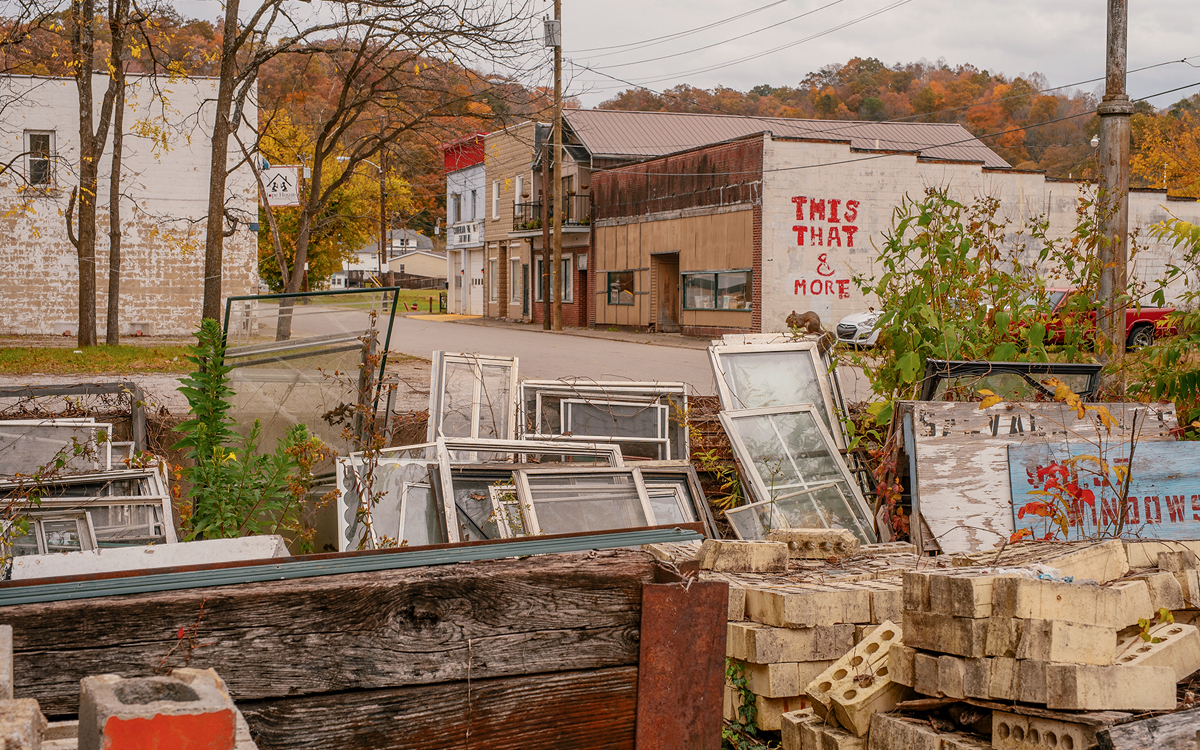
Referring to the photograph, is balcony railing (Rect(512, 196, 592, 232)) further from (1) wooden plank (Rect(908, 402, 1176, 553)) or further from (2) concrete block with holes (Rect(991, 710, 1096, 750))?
(2) concrete block with holes (Rect(991, 710, 1096, 750))

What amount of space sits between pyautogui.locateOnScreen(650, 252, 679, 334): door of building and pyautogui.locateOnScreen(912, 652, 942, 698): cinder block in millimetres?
28400

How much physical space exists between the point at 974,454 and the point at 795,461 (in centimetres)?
146

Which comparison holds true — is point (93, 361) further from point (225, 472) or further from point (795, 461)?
point (795, 461)

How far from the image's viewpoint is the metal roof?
36469 millimetres

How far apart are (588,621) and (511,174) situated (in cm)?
4396

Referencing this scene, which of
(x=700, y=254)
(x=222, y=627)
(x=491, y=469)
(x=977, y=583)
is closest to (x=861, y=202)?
(x=700, y=254)

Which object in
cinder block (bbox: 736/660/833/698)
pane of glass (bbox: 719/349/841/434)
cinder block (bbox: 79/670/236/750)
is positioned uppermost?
pane of glass (bbox: 719/349/841/434)

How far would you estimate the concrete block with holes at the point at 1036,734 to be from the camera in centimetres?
312

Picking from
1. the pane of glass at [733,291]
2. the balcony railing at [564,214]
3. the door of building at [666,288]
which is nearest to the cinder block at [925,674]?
the pane of glass at [733,291]

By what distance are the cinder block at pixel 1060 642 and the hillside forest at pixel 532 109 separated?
12.6 meters

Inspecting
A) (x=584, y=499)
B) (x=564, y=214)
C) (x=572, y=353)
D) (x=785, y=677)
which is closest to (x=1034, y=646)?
(x=785, y=677)

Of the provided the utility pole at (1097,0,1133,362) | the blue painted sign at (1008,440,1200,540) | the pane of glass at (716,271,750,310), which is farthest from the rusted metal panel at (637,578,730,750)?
the pane of glass at (716,271,750,310)

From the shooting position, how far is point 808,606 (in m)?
4.23

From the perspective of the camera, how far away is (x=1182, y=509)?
621 cm
